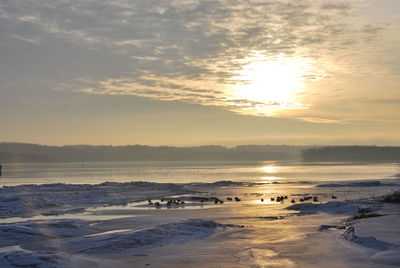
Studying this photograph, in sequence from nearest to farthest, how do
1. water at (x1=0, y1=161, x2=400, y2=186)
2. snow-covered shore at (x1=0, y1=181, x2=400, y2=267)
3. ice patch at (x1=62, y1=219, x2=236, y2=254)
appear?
snow-covered shore at (x1=0, y1=181, x2=400, y2=267) → ice patch at (x1=62, y1=219, x2=236, y2=254) → water at (x1=0, y1=161, x2=400, y2=186)

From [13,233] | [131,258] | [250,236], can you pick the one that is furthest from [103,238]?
[250,236]

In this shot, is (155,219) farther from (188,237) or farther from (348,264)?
(348,264)

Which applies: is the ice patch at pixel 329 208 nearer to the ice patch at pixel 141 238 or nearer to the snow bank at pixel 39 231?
the ice patch at pixel 141 238

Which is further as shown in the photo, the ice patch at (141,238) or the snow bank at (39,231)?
the snow bank at (39,231)

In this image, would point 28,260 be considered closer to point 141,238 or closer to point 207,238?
point 141,238

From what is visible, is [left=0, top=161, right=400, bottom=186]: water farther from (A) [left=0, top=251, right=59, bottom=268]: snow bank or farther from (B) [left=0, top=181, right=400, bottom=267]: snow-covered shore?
(A) [left=0, top=251, right=59, bottom=268]: snow bank

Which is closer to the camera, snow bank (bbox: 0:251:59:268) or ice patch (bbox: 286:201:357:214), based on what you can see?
snow bank (bbox: 0:251:59:268)

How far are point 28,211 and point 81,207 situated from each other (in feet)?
13.2

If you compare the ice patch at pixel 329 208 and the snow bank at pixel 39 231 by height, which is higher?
the ice patch at pixel 329 208

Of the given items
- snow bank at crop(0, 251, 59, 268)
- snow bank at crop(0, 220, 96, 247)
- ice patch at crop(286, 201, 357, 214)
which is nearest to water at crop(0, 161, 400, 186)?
ice patch at crop(286, 201, 357, 214)

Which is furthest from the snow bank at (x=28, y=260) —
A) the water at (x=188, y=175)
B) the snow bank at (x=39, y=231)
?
the water at (x=188, y=175)

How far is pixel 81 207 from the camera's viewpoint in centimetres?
3262

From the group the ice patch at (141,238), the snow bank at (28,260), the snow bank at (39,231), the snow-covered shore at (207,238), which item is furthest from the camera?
the snow bank at (39,231)

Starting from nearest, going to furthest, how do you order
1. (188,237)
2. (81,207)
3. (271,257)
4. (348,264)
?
(348,264) → (271,257) → (188,237) → (81,207)
